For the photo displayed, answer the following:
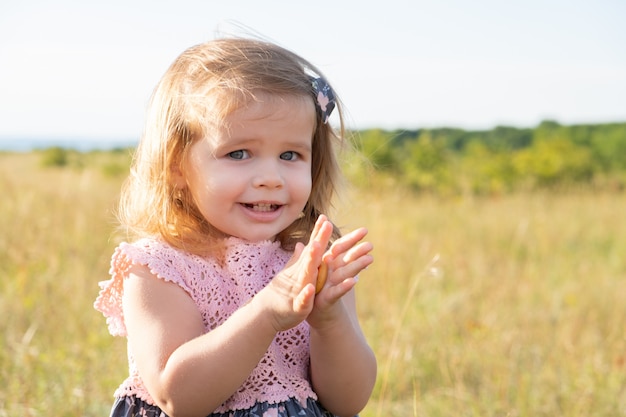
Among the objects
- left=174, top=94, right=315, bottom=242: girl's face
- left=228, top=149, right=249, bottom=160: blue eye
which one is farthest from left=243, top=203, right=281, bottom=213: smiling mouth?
left=228, top=149, right=249, bottom=160: blue eye

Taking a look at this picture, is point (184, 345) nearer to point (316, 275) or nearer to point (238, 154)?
point (316, 275)

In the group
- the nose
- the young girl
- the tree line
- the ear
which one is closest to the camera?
the young girl

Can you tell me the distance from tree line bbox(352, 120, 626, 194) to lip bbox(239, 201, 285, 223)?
9.79 metres

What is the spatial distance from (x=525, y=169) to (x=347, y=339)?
11270 millimetres

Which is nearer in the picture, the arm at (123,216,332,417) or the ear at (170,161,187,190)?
the arm at (123,216,332,417)

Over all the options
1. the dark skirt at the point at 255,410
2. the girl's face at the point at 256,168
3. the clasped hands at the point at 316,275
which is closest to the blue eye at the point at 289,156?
the girl's face at the point at 256,168

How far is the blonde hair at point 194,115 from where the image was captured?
67.1 inches

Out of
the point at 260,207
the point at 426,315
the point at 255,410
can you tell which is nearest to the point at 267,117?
the point at 260,207

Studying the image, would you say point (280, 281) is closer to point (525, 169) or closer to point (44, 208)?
point (44, 208)

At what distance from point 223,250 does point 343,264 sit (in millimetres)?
426

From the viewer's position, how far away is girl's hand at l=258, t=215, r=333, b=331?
142 centimetres

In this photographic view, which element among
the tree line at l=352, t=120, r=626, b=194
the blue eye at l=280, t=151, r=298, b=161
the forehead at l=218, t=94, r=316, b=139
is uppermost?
the forehead at l=218, t=94, r=316, b=139

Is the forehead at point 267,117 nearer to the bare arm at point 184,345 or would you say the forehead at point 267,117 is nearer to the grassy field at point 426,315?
the bare arm at point 184,345

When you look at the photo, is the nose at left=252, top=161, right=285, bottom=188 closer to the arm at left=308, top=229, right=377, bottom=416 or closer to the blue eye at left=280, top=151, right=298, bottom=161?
the blue eye at left=280, top=151, right=298, bottom=161
